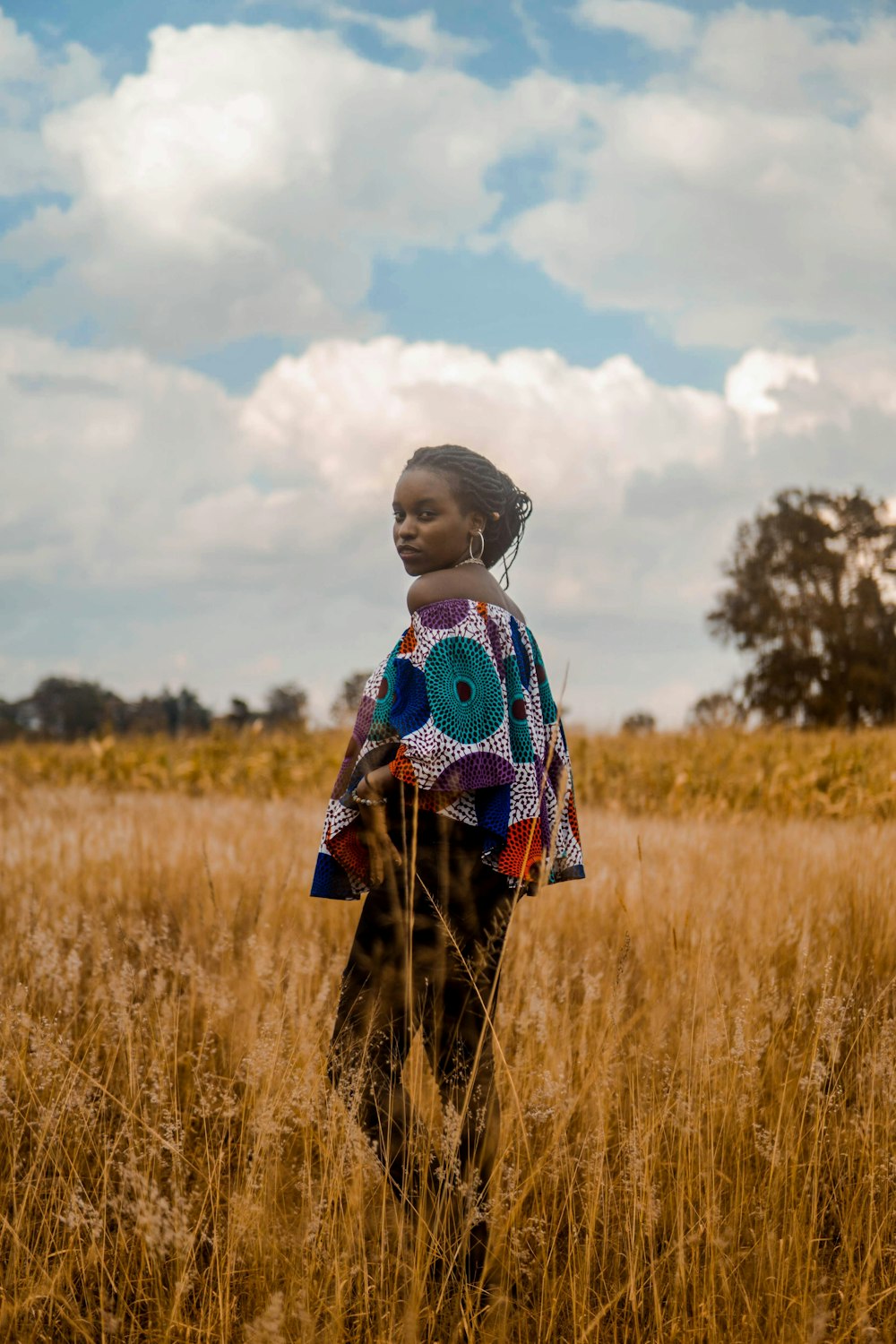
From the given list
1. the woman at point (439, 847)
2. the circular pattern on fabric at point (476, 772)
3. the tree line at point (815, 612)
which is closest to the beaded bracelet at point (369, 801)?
the woman at point (439, 847)

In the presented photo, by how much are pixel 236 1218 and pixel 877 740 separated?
471 inches

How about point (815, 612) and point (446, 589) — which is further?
point (815, 612)

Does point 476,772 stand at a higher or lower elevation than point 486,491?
lower

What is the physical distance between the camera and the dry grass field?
1967 millimetres

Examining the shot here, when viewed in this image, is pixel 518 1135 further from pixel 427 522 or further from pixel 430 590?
pixel 427 522

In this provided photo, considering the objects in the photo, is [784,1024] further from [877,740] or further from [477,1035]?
[877,740]

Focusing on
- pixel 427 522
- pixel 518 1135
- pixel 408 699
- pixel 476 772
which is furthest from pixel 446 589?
pixel 518 1135

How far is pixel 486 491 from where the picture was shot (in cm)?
231

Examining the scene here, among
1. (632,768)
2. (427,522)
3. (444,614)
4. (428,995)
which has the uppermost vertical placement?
(427,522)

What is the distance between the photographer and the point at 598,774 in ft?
35.7

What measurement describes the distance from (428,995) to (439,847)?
0.32 m

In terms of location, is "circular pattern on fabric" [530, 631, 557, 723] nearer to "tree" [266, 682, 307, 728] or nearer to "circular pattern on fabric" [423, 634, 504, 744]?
"circular pattern on fabric" [423, 634, 504, 744]

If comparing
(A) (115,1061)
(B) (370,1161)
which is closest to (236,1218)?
(B) (370,1161)

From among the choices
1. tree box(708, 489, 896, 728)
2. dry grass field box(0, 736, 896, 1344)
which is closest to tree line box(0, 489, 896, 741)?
tree box(708, 489, 896, 728)
